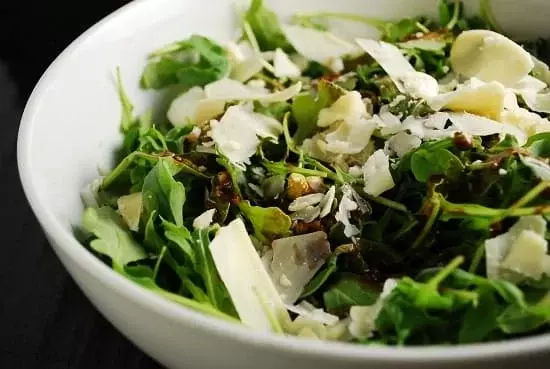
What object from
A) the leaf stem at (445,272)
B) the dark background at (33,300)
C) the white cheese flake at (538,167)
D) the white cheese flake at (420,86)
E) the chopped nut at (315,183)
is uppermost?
the white cheese flake at (538,167)

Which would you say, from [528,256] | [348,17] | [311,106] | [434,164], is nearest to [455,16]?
[348,17]

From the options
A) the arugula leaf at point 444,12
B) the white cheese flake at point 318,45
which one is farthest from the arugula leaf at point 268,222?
the arugula leaf at point 444,12

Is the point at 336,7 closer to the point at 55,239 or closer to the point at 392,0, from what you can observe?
the point at 392,0

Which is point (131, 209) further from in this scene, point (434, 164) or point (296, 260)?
point (434, 164)

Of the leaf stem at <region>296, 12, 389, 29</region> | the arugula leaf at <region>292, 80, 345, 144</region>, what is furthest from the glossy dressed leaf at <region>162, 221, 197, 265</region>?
the leaf stem at <region>296, 12, 389, 29</region>

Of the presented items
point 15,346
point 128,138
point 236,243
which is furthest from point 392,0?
point 15,346

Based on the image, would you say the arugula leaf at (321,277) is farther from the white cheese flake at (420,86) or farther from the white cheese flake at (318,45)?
the white cheese flake at (318,45)

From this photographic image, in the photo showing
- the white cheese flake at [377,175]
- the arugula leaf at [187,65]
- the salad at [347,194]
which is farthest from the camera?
the arugula leaf at [187,65]

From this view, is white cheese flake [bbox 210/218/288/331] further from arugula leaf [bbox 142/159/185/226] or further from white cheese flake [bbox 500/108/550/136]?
white cheese flake [bbox 500/108/550/136]
